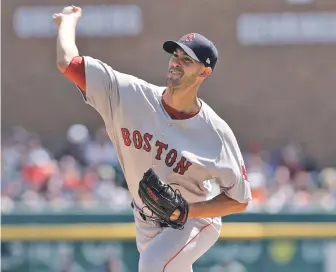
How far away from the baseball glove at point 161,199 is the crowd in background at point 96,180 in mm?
3634

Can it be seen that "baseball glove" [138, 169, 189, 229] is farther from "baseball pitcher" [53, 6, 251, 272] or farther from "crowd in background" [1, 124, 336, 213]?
"crowd in background" [1, 124, 336, 213]

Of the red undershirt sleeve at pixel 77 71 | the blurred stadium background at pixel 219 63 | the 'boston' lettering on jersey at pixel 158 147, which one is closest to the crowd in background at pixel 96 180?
the blurred stadium background at pixel 219 63

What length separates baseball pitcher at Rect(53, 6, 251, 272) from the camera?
4.48 m

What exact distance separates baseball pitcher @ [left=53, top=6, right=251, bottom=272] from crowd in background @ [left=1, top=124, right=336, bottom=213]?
343cm

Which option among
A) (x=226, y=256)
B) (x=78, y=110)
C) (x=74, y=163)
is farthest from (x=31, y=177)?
(x=78, y=110)

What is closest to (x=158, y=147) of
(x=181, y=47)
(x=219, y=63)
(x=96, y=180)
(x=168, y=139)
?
(x=168, y=139)

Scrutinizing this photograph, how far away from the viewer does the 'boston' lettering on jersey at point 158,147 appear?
4.55m

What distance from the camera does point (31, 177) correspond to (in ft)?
32.8

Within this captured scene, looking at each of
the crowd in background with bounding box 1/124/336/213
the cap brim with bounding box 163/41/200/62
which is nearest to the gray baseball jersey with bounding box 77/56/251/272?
the cap brim with bounding box 163/41/200/62

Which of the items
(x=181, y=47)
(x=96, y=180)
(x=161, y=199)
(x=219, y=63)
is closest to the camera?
(x=161, y=199)

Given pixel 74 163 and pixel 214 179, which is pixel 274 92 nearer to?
pixel 74 163

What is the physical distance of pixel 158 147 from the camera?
4.57 m

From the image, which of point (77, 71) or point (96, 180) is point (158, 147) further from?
point (96, 180)

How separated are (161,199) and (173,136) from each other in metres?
0.39
